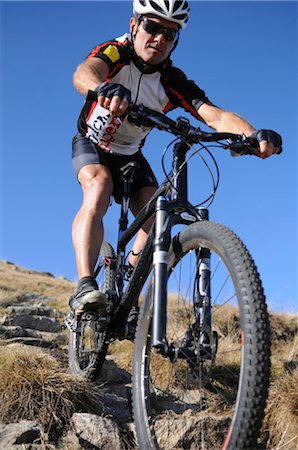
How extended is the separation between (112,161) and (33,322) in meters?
2.63

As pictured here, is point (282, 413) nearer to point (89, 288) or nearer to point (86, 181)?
point (89, 288)

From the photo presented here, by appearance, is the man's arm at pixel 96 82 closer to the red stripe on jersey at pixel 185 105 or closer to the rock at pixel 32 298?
the red stripe on jersey at pixel 185 105

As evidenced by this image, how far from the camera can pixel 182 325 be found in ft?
14.0

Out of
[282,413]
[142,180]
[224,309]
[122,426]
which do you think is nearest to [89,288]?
[122,426]

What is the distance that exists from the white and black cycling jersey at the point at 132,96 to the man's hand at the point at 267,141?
3.62 ft

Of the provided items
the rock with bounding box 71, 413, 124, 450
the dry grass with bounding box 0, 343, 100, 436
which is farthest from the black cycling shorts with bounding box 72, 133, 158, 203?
the rock with bounding box 71, 413, 124, 450

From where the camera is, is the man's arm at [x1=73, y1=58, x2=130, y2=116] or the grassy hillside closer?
the man's arm at [x1=73, y1=58, x2=130, y2=116]

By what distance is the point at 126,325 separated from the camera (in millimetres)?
3830

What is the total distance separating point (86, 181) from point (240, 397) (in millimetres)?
2310

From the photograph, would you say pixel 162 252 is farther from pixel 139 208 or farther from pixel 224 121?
pixel 139 208

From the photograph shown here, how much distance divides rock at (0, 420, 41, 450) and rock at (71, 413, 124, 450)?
0.25 metres

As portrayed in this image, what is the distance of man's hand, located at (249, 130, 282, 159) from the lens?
3.22 m

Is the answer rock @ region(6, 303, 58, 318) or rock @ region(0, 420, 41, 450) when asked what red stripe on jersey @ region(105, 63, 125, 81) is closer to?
rock @ region(0, 420, 41, 450)

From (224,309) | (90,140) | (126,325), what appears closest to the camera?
(126,325)
